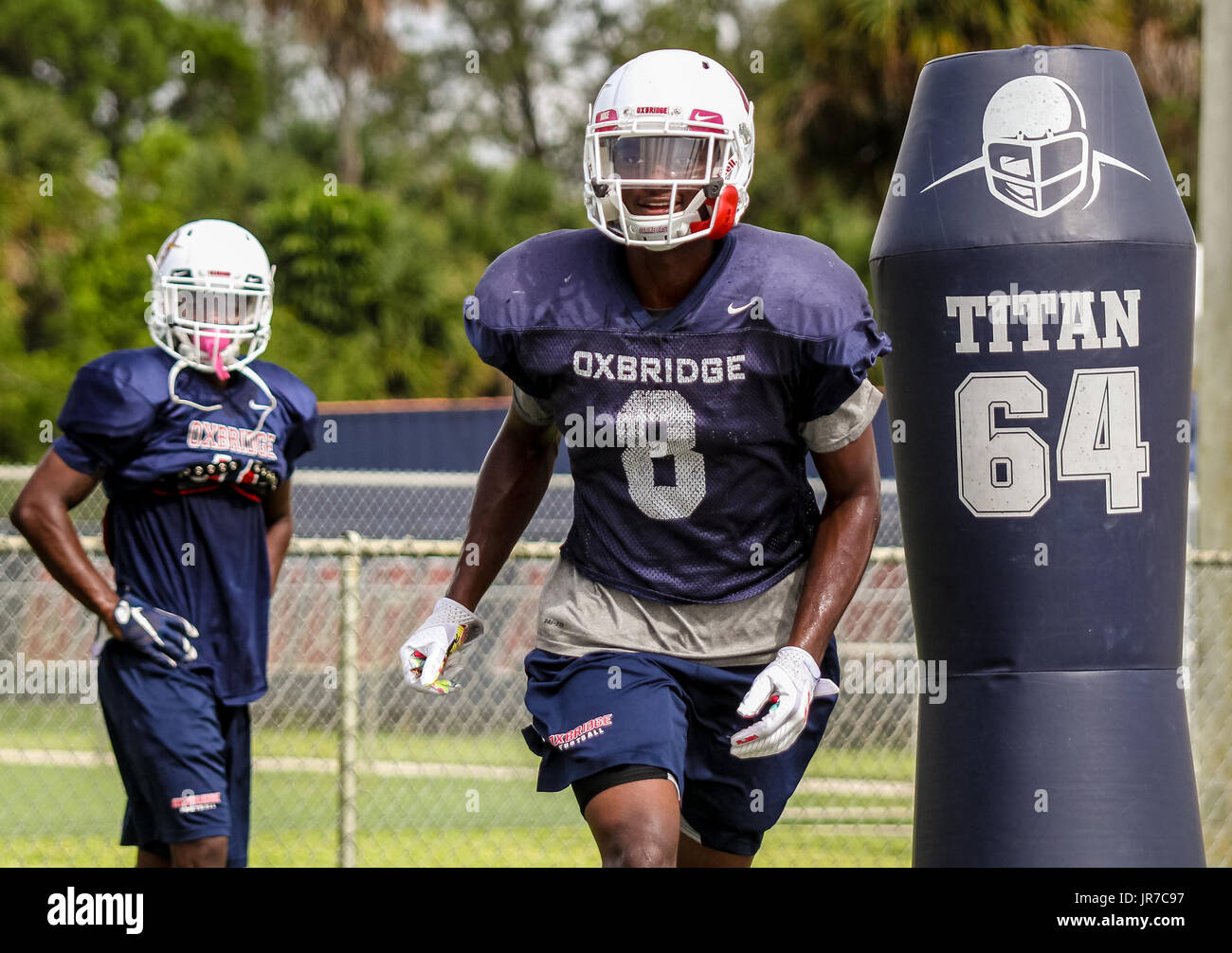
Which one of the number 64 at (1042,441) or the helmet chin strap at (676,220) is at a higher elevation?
the helmet chin strap at (676,220)

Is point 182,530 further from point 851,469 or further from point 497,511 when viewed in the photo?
point 851,469

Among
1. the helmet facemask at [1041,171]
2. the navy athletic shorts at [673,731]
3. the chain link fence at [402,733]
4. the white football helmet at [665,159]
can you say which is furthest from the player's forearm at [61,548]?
the helmet facemask at [1041,171]

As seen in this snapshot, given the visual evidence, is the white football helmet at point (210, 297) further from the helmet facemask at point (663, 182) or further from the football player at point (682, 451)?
the helmet facemask at point (663, 182)

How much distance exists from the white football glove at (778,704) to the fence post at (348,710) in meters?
2.94

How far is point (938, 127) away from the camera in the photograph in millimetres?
4020

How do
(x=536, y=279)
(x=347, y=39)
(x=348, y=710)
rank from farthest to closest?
(x=347, y=39) < (x=348, y=710) < (x=536, y=279)

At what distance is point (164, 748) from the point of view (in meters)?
4.66

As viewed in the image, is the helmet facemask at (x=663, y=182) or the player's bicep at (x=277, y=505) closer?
the helmet facemask at (x=663, y=182)

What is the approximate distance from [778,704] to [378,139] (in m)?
30.3

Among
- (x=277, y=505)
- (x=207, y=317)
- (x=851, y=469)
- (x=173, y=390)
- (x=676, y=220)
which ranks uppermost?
(x=676, y=220)

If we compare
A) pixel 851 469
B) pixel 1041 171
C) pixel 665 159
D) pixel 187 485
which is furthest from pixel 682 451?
pixel 187 485

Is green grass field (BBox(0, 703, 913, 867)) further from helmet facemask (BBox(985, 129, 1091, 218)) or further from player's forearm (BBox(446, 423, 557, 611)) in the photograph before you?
helmet facemask (BBox(985, 129, 1091, 218))

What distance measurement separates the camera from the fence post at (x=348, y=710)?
5992 mm

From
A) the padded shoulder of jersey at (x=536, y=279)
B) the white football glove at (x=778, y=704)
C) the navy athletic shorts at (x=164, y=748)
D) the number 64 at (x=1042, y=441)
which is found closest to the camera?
the white football glove at (x=778, y=704)
